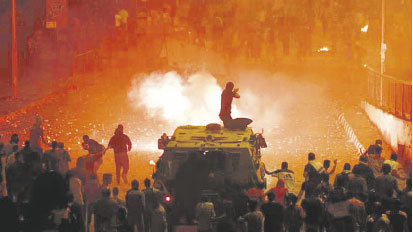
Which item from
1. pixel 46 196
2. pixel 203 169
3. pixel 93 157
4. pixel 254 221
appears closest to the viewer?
pixel 46 196

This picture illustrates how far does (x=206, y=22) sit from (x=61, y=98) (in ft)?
47.0

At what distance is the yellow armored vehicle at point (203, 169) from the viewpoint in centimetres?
1320

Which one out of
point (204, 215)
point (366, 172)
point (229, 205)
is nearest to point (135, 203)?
point (204, 215)

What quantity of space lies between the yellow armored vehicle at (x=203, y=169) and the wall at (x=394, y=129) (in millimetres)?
7429

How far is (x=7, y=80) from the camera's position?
37531 millimetres

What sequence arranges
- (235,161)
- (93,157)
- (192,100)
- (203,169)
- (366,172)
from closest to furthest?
1. (366,172)
2. (203,169)
3. (235,161)
4. (93,157)
5. (192,100)

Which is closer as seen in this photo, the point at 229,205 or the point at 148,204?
the point at 229,205

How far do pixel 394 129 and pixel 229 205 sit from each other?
11.4 metres

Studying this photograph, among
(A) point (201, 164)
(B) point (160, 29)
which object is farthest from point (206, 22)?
(A) point (201, 164)

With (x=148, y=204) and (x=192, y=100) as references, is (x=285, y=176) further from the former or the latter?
(x=192, y=100)

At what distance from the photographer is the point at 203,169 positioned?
13508 millimetres

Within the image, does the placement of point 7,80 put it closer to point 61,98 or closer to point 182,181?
point 61,98

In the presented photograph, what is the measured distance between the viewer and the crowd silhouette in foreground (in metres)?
9.47

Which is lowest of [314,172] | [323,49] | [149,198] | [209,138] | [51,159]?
[149,198]
